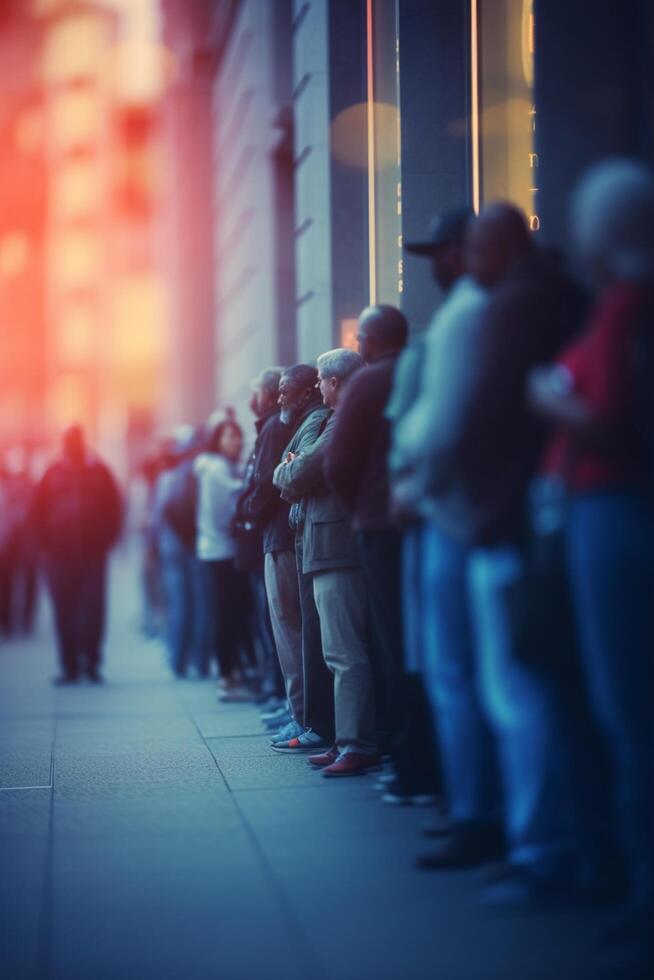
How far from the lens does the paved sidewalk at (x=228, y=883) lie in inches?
185

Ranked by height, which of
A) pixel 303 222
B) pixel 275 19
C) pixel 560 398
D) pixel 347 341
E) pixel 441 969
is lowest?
pixel 441 969

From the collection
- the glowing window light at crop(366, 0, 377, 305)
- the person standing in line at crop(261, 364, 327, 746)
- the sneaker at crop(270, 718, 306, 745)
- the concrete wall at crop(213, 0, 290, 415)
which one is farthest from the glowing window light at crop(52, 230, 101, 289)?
the sneaker at crop(270, 718, 306, 745)

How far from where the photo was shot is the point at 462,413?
5090 mm

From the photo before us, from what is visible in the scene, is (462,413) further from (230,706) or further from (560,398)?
(230,706)

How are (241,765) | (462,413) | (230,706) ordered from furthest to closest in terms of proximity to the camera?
(230,706) < (241,765) < (462,413)

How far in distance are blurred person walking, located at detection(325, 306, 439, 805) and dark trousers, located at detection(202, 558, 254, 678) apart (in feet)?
18.3

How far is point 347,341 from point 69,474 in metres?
3.38

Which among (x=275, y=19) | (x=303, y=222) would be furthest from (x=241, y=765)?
(x=275, y=19)

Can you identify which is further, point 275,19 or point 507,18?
point 275,19

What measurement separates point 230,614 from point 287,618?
131 inches

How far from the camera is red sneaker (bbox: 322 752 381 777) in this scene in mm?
7918

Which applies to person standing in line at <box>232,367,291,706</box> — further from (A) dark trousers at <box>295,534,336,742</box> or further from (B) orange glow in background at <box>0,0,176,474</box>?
(B) orange glow in background at <box>0,0,176,474</box>

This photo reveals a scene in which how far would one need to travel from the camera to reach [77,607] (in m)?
14.8

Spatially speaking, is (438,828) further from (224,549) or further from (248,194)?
(248,194)
